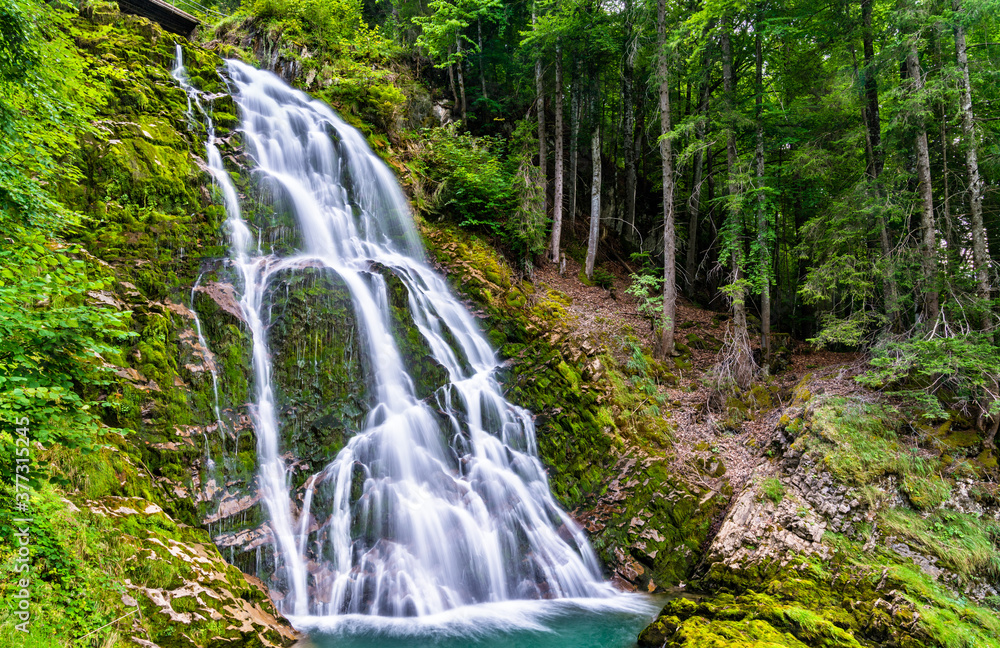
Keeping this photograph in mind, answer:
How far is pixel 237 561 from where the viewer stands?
614cm

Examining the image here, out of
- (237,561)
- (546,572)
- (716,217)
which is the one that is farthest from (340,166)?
(716,217)

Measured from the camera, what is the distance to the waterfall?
22.2 feet

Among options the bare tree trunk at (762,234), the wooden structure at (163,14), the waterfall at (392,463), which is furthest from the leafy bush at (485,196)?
the wooden structure at (163,14)

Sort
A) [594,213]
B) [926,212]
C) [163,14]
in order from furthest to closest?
[594,213]
[163,14]
[926,212]

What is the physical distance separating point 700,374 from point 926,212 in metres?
5.43

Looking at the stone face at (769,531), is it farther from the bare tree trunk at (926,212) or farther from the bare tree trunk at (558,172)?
the bare tree trunk at (558,172)

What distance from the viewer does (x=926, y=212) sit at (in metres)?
8.75

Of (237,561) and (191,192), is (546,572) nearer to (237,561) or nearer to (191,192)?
(237,561)

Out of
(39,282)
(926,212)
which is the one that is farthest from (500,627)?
(926,212)

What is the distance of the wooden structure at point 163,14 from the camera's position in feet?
43.8

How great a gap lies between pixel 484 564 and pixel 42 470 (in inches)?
219

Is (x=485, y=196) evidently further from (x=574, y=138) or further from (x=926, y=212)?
(x=926, y=212)

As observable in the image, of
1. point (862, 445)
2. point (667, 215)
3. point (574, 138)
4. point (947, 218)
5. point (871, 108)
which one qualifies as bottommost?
point (862, 445)
